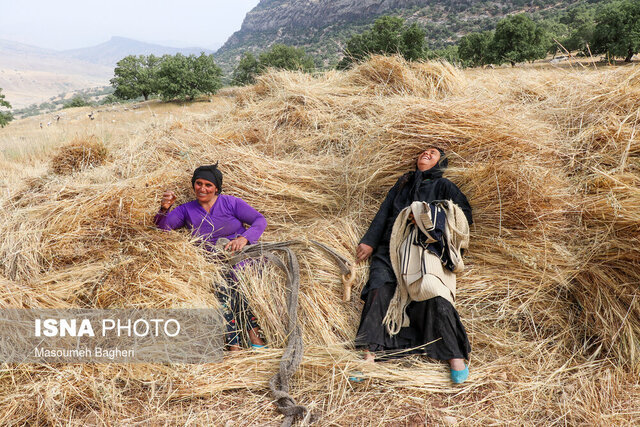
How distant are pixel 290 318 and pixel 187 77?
32.2 meters

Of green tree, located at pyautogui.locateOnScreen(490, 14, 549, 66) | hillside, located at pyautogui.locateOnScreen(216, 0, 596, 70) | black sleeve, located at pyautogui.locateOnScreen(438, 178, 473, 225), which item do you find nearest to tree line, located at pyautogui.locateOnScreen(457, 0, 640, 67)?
green tree, located at pyautogui.locateOnScreen(490, 14, 549, 66)

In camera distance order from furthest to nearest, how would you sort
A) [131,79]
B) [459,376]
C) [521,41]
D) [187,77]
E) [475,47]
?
1. [131,79]
2. [187,77]
3. [475,47]
4. [521,41]
5. [459,376]

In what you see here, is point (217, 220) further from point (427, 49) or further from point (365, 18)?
point (365, 18)

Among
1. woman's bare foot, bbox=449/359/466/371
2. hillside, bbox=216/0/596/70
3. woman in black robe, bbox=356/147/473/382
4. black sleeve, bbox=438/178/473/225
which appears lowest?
woman's bare foot, bbox=449/359/466/371

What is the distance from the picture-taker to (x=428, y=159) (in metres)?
2.41

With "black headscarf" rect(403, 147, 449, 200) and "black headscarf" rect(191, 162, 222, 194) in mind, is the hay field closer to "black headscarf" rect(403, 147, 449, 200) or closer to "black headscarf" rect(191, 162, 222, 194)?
"black headscarf" rect(403, 147, 449, 200)

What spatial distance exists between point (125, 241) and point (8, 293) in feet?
2.10

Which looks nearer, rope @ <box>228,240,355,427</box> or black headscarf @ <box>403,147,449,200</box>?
rope @ <box>228,240,355,427</box>

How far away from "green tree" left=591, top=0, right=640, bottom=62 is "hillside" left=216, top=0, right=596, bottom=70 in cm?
2499

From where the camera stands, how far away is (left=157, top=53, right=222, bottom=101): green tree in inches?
1115

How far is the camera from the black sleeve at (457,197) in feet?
7.24

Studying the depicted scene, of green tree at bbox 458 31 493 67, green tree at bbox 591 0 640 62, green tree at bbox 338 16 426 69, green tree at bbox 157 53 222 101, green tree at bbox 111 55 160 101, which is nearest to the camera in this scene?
green tree at bbox 591 0 640 62

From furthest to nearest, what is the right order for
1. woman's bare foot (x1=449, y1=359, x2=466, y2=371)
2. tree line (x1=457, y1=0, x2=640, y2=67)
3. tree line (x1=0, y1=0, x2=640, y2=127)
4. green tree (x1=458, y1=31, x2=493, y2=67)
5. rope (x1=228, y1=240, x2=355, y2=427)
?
1. green tree (x1=458, y1=31, x2=493, y2=67)
2. tree line (x1=0, y1=0, x2=640, y2=127)
3. tree line (x1=457, y1=0, x2=640, y2=67)
4. woman's bare foot (x1=449, y1=359, x2=466, y2=371)
5. rope (x1=228, y1=240, x2=355, y2=427)

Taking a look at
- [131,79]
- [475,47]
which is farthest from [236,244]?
[131,79]
